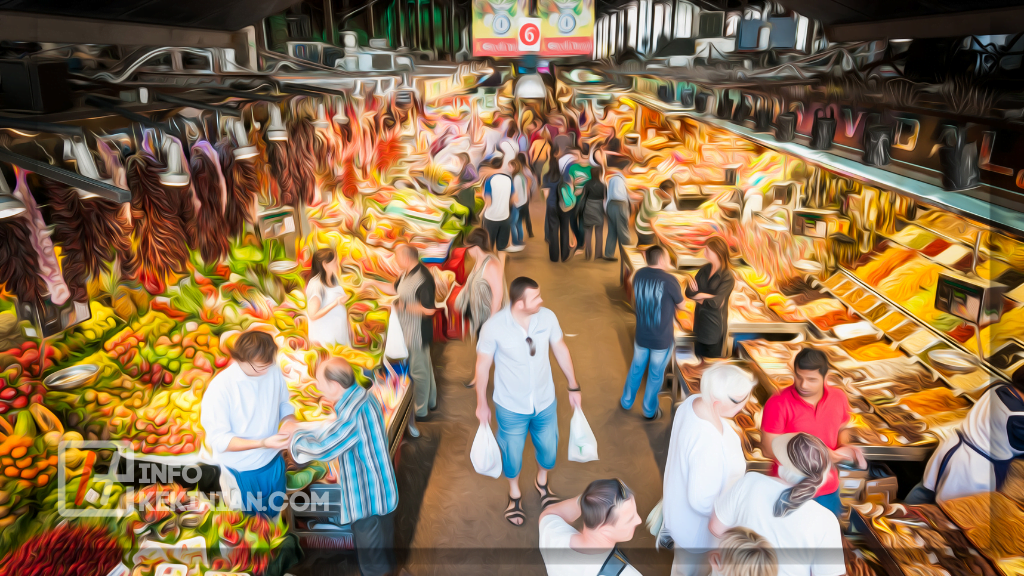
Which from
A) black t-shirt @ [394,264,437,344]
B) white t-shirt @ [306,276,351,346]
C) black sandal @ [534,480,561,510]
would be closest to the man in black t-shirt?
black sandal @ [534,480,561,510]

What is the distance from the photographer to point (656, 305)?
13.0 feet

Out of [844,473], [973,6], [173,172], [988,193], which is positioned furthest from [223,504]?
[973,6]

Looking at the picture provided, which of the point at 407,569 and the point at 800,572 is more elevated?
the point at 800,572

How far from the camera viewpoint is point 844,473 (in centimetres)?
286

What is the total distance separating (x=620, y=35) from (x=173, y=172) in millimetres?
5343

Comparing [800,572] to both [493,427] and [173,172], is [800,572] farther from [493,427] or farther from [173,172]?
[173,172]

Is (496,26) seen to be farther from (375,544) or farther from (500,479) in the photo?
(375,544)

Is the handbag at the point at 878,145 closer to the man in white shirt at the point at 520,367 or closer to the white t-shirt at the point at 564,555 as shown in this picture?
the man in white shirt at the point at 520,367

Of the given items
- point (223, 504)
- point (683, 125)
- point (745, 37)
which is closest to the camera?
point (223, 504)

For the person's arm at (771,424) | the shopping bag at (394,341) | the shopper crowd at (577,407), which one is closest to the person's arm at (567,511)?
the shopper crowd at (577,407)

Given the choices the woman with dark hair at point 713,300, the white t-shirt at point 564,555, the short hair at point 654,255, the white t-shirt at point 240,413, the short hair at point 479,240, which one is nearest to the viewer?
the white t-shirt at point 564,555

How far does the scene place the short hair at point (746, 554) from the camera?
7.64ft

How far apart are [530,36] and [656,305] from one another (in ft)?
12.9

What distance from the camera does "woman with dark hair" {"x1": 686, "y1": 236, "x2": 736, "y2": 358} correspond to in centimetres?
402
